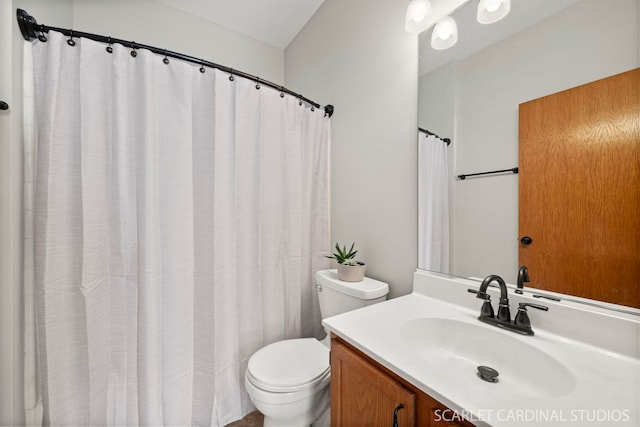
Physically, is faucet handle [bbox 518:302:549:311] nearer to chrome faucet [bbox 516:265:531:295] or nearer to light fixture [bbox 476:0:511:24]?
chrome faucet [bbox 516:265:531:295]

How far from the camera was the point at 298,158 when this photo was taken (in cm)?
150

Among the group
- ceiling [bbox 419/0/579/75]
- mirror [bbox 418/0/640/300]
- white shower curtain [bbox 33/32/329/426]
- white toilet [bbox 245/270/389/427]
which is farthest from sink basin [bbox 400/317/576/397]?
ceiling [bbox 419/0/579/75]

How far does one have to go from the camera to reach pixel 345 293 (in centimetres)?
124

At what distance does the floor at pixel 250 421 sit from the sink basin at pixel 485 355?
3.49ft

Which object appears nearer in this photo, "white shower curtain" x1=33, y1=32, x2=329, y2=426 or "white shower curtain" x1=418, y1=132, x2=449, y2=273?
"white shower curtain" x1=33, y1=32, x2=329, y2=426

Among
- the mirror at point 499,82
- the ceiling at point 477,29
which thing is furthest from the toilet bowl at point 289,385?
the ceiling at point 477,29

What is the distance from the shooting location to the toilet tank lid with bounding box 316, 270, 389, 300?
117 centimetres

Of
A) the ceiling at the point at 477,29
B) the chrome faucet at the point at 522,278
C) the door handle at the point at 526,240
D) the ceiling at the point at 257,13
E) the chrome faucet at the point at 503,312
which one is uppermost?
the ceiling at the point at 257,13

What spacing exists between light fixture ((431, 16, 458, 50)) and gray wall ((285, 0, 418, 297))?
0.34ft

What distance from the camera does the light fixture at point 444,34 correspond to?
1.04 metres

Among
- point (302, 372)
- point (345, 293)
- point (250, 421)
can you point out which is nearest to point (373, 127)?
point (345, 293)

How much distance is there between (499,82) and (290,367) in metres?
1.43

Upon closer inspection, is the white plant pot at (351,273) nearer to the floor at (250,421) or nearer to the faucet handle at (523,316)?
the faucet handle at (523,316)

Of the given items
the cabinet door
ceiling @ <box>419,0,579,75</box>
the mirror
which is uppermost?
ceiling @ <box>419,0,579,75</box>
